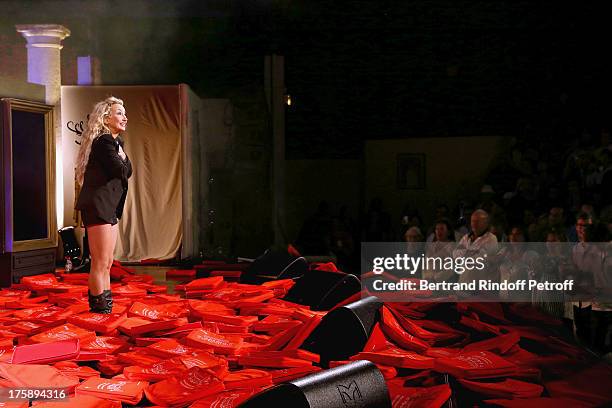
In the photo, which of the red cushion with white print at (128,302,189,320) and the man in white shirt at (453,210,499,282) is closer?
the red cushion with white print at (128,302,189,320)

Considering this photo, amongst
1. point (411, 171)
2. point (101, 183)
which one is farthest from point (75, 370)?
point (411, 171)

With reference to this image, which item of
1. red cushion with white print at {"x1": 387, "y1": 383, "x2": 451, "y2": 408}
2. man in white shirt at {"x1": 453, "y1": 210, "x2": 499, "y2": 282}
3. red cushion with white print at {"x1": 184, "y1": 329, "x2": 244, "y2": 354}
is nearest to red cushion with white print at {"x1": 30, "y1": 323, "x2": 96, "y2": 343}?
red cushion with white print at {"x1": 184, "y1": 329, "x2": 244, "y2": 354}

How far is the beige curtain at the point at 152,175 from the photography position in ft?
25.3

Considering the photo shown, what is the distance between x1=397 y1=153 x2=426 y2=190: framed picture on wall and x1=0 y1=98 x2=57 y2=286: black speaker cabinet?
14.8 ft

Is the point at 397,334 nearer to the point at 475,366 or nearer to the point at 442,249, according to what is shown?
the point at 475,366

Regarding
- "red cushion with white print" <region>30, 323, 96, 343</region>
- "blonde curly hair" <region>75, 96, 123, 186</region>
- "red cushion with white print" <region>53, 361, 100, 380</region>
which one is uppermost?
"blonde curly hair" <region>75, 96, 123, 186</region>

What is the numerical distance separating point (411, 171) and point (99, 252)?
5.56 metres

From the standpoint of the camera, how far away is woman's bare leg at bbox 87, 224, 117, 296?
4.15 metres

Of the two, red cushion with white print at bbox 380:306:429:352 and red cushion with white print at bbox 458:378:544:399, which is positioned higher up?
red cushion with white print at bbox 380:306:429:352

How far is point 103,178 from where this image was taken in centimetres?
415

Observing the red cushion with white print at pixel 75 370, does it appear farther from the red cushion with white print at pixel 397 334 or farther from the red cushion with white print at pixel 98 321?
the red cushion with white print at pixel 397 334

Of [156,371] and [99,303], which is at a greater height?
[99,303]

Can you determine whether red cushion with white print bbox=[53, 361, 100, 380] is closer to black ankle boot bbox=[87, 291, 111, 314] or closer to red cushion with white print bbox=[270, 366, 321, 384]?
red cushion with white print bbox=[270, 366, 321, 384]

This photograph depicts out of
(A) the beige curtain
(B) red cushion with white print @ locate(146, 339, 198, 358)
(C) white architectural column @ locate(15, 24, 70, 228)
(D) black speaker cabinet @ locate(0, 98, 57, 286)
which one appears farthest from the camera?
(A) the beige curtain
